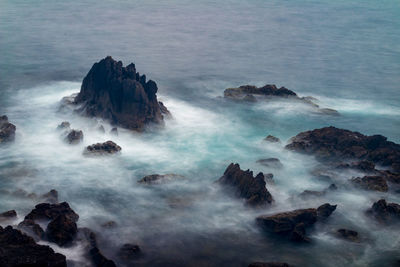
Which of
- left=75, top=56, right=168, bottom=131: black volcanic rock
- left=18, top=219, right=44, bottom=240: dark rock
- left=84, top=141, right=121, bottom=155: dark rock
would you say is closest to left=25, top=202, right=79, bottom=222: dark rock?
left=18, top=219, right=44, bottom=240: dark rock

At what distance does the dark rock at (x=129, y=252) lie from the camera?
779 inches

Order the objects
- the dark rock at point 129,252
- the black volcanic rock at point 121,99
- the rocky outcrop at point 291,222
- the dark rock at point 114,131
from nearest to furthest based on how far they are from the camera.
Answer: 1. the dark rock at point 129,252
2. the rocky outcrop at point 291,222
3. the dark rock at point 114,131
4. the black volcanic rock at point 121,99

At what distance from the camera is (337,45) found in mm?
68812

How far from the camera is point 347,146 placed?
102 feet

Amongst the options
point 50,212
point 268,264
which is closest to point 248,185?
point 268,264

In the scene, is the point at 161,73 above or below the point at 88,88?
above

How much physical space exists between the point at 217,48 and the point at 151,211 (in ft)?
144

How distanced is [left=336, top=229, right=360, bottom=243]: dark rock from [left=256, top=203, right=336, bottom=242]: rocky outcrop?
4.28 ft

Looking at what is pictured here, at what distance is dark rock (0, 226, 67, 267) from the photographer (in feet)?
56.6

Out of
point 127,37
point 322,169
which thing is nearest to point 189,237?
point 322,169

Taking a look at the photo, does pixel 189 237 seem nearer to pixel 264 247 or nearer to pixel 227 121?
pixel 264 247

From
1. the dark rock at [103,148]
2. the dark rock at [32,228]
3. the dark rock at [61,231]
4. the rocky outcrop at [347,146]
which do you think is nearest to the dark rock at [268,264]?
the dark rock at [61,231]

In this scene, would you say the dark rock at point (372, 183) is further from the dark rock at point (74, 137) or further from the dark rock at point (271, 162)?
the dark rock at point (74, 137)

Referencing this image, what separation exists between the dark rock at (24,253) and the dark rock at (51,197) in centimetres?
504
